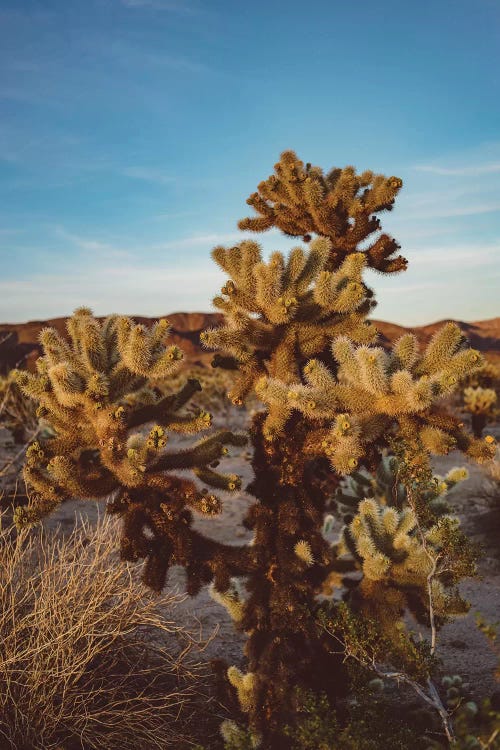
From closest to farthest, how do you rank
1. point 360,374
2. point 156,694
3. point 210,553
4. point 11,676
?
point 360,374, point 11,676, point 210,553, point 156,694

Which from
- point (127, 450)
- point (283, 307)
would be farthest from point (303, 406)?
point (127, 450)

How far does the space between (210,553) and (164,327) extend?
1.44m

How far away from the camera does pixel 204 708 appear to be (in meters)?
4.52

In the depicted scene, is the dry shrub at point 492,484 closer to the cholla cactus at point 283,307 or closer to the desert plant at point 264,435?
the desert plant at point 264,435

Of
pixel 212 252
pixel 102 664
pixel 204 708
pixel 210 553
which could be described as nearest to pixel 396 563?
pixel 210 553

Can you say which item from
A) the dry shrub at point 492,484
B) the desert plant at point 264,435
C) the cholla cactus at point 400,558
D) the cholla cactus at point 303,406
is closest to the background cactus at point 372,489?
the cholla cactus at point 400,558

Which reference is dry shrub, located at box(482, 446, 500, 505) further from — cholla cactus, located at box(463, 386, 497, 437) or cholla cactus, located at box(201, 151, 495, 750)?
cholla cactus, located at box(201, 151, 495, 750)

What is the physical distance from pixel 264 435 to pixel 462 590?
477 centimetres

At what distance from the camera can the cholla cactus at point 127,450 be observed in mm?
3768

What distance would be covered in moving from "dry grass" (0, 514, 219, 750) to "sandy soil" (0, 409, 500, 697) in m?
0.50

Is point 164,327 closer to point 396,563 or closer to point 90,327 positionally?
point 90,327

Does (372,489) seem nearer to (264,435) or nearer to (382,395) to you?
(264,435)

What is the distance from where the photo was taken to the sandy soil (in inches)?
218

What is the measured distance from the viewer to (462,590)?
24.6ft
